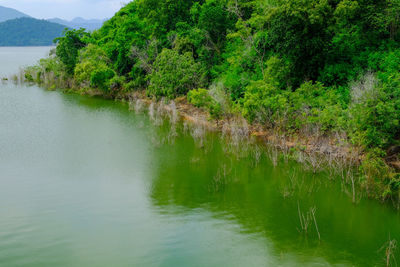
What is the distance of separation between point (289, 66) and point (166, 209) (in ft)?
42.6

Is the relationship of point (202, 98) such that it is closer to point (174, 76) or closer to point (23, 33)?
point (174, 76)

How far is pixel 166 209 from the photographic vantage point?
12078 millimetres

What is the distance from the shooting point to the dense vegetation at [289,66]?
46.2 feet

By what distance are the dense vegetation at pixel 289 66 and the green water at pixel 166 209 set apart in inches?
98.4

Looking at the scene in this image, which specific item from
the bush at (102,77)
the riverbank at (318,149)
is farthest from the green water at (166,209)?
the bush at (102,77)

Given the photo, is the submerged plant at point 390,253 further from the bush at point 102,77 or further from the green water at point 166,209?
the bush at point 102,77

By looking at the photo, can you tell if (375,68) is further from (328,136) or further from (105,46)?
(105,46)

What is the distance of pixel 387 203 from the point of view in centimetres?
1222

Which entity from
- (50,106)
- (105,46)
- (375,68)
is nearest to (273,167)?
(375,68)

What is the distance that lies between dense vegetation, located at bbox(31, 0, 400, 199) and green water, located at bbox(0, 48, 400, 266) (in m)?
2.50

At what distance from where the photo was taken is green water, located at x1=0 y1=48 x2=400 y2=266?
9445 mm

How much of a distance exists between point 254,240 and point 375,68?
1347 centimetres

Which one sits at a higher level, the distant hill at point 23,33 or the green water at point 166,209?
the distant hill at point 23,33

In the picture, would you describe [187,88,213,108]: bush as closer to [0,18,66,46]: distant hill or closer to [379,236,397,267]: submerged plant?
[379,236,397,267]: submerged plant
